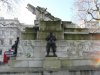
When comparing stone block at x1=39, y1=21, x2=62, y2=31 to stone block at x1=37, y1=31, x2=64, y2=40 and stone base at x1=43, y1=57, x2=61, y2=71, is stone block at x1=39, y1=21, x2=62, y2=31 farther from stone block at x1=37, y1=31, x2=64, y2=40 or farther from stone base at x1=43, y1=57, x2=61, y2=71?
stone base at x1=43, y1=57, x2=61, y2=71

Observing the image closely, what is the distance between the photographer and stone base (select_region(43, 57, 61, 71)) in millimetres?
14094

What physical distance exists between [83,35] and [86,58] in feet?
7.68

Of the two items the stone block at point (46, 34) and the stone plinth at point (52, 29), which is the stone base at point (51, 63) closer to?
the stone block at point (46, 34)

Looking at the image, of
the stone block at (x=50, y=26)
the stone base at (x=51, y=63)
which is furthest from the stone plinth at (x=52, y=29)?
the stone base at (x=51, y=63)

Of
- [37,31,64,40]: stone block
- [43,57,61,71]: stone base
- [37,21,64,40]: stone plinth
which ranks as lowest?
[43,57,61,71]: stone base

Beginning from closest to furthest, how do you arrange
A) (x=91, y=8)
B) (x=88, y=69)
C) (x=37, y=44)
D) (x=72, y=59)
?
1. (x=88, y=69)
2. (x=72, y=59)
3. (x=37, y=44)
4. (x=91, y=8)

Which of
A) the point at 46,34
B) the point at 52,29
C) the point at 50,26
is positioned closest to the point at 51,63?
the point at 46,34

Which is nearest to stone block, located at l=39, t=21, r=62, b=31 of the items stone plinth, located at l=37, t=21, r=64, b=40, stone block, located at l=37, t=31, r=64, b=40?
stone plinth, located at l=37, t=21, r=64, b=40

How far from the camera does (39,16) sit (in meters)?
20.4

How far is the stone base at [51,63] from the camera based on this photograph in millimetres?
14094

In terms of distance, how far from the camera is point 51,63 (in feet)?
46.5

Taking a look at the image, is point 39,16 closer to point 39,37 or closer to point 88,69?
point 39,37

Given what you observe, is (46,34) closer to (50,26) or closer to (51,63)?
(50,26)

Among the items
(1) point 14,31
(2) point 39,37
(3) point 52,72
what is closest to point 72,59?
(3) point 52,72
